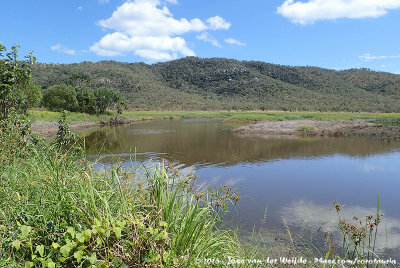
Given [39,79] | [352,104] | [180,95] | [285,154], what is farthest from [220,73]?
[285,154]

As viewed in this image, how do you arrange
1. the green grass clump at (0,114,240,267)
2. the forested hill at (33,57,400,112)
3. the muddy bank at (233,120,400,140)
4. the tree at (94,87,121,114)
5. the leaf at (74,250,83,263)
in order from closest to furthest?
1. the leaf at (74,250,83,263)
2. the green grass clump at (0,114,240,267)
3. the muddy bank at (233,120,400,140)
4. the tree at (94,87,121,114)
5. the forested hill at (33,57,400,112)

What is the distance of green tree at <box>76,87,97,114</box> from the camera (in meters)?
52.8

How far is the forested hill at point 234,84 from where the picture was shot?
284 feet

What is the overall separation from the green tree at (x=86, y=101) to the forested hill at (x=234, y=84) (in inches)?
989

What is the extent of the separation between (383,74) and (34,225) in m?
133

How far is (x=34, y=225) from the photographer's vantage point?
319 centimetres

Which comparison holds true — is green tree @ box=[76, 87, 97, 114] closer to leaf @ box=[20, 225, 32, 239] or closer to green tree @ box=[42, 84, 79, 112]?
green tree @ box=[42, 84, 79, 112]

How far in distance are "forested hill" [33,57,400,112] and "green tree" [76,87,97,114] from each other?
25131mm

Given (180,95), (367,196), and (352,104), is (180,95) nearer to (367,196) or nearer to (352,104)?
(352,104)

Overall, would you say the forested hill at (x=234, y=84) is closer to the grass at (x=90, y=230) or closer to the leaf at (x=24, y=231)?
the grass at (x=90, y=230)

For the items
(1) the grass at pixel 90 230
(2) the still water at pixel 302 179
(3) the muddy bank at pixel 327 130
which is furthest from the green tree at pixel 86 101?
(1) the grass at pixel 90 230

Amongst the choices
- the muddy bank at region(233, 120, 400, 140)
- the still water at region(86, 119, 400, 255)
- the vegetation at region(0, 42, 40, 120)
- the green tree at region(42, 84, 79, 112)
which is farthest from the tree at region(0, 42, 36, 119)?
the green tree at region(42, 84, 79, 112)

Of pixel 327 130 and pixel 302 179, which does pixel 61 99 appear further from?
pixel 302 179

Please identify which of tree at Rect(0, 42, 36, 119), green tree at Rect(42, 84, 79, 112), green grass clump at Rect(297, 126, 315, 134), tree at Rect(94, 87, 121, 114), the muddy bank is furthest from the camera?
tree at Rect(94, 87, 121, 114)
